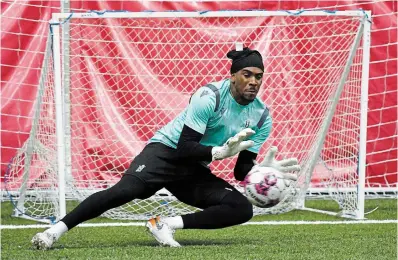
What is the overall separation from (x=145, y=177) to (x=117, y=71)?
3386mm

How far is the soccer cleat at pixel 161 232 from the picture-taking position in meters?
6.94

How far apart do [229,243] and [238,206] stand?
484mm

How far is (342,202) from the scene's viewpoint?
959 cm

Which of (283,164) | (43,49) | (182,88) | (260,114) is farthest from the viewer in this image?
(43,49)

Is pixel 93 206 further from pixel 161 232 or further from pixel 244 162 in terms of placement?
pixel 244 162

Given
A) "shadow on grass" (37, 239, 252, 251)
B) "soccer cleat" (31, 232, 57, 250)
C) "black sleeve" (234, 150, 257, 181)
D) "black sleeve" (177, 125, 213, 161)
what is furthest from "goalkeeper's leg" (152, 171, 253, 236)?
"soccer cleat" (31, 232, 57, 250)

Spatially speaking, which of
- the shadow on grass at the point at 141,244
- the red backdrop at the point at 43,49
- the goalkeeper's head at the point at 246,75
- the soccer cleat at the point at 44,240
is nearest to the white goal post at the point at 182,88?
the red backdrop at the point at 43,49

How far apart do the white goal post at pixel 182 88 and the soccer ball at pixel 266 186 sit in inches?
119

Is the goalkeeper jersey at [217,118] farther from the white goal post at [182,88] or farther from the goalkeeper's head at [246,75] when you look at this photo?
the white goal post at [182,88]

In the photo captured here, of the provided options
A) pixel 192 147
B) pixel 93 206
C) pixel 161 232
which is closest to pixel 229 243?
pixel 161 232

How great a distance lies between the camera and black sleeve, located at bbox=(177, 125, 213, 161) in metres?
6.65

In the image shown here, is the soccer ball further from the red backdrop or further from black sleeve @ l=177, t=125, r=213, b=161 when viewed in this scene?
the red backdrop

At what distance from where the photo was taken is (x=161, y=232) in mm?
6945

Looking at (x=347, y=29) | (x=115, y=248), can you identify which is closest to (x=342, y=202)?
(x=347, y=29)
